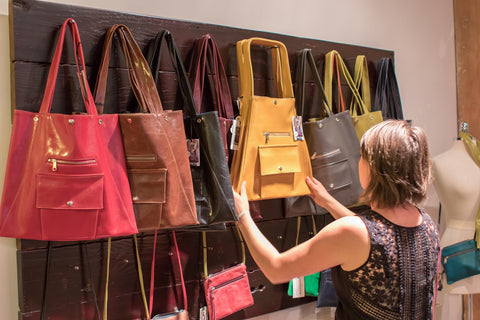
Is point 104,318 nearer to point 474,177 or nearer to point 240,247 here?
point 240,247

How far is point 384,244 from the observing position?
3.84ft

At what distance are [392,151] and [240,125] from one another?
0.69 metres

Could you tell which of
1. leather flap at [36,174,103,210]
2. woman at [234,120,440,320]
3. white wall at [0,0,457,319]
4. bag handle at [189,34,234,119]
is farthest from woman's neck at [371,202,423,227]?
white wall at [0,0,457,319]

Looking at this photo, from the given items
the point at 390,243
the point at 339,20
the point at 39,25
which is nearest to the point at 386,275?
the point at 390,243

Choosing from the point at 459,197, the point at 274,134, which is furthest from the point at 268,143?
the point at 459,197

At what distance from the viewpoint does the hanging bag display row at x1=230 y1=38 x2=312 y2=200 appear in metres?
1.67

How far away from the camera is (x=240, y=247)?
1.84 metres

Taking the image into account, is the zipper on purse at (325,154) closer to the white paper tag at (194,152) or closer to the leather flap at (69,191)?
the white paper tag at (194,152)

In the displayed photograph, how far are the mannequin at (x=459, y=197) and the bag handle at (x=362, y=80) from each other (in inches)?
20.3

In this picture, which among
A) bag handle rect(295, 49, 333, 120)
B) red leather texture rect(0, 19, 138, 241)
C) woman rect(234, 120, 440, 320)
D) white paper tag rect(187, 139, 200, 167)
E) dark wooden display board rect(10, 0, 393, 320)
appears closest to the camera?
woman rect(234, 120, 440, 320)

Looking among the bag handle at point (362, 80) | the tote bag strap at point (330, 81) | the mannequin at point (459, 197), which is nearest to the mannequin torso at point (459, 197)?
the mannequin at point (459, 197)

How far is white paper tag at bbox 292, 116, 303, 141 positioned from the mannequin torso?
0.90 m

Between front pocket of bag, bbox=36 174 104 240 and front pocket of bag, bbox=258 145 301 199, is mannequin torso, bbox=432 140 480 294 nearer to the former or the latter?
front pocket of bag, bbox=258 145 301 199

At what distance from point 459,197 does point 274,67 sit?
1.19 metres
